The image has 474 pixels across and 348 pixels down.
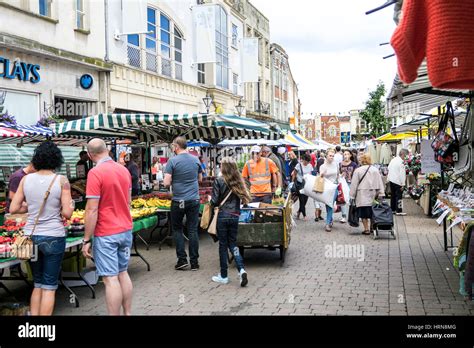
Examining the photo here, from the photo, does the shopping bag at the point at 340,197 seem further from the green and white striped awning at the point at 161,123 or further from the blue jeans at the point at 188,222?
the blue jeans at the point at 188,222

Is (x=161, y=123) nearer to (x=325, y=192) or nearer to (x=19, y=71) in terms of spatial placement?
(x=325, y=192)

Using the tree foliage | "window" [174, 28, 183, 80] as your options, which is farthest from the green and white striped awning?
the tree foliage

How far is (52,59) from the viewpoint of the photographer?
16.2 metres

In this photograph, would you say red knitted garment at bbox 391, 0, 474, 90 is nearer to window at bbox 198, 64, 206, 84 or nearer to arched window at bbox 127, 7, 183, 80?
arched window at bbox 127, 7, 183, 80

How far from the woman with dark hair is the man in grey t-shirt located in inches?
113

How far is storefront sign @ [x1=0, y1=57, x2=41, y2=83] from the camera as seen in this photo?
1412cm

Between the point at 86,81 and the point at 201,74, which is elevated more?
the point at 201,74

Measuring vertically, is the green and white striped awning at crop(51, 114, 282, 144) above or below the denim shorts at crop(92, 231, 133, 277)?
above

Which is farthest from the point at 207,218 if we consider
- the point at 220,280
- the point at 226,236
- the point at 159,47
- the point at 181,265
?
the point at 159,47

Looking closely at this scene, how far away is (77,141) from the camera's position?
544 inches

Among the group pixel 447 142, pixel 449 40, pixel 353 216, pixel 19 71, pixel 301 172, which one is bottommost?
pixel 353 216

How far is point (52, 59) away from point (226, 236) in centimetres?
1164

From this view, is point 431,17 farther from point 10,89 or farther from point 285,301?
point 10,89

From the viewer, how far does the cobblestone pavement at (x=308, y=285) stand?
593 cm
